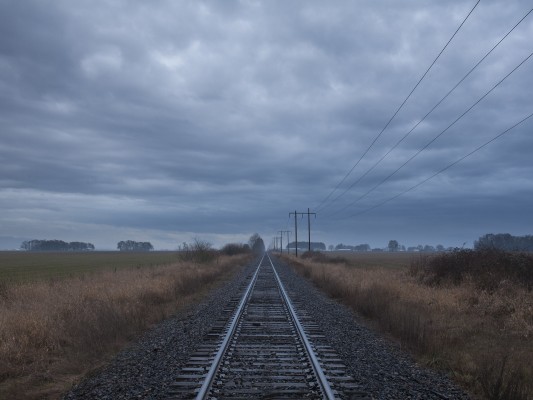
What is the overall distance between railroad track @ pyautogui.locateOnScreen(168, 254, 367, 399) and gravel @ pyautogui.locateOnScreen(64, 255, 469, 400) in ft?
0.93

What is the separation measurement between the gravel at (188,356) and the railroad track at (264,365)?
284mm

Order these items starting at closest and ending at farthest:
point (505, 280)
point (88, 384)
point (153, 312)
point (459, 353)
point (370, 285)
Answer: point (88, 384)
point (459, 353)
point (153, 312)
point (505, 280)
point (370, 285)

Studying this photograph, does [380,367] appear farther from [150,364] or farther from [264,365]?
[150,364]

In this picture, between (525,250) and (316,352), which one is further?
(525,250)

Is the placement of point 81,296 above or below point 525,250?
below

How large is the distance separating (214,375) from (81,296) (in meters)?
11.0

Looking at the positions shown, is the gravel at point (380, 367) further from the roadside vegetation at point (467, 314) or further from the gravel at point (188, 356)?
the roadside vegetation at point (467, 314)

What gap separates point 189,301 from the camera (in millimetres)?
21469

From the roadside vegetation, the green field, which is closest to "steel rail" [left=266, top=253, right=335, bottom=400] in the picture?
the roadside vegetation

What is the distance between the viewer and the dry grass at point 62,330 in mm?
8883

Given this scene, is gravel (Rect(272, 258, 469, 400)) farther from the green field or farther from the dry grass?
the green field

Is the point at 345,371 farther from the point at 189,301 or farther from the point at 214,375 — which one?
the point at 189,301

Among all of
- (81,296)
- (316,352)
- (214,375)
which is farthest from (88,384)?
(81,296)

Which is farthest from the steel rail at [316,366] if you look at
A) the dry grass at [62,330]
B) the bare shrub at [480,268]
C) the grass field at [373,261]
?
the grass field at [373,261]
